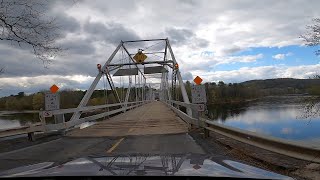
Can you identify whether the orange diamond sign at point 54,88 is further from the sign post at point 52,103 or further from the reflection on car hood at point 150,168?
the reflection on car hood at point 150,168

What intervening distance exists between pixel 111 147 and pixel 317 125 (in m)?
26.2

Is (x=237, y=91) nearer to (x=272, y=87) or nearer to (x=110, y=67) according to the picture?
(x=272, y=87)

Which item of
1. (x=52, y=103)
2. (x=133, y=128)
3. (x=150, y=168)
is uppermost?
(x=52, y=103)

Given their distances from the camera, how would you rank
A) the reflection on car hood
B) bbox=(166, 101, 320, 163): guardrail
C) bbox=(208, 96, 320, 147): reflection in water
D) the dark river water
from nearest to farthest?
1. the reflection on car hood
2. bbox=(166, 101, 320, 163): guardrail
3. bbox=(208, 96, 320, 147): reflection in water
4. the dark river water

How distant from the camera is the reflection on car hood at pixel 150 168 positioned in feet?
11.3

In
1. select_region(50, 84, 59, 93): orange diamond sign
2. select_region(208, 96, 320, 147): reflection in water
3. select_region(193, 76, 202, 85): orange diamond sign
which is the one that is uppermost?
select_region(193, 76, 202, 85): orange diamond sign

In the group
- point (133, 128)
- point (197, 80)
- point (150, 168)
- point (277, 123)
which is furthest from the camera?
point (277, 123)

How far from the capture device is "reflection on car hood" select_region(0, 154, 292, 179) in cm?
345

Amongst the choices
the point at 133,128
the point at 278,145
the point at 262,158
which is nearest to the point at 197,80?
the point at 133,128

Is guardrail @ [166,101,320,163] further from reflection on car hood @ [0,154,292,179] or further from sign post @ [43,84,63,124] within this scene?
sign post @ [43,84,63,124]

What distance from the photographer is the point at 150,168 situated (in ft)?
12.0

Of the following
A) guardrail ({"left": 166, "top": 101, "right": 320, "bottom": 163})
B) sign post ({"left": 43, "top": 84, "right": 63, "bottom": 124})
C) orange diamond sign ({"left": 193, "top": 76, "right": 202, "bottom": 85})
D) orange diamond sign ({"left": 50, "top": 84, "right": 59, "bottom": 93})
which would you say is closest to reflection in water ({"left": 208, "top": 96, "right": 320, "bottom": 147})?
guardrail ({"left": 166, "top": 101, "right": 320, "bottom": 163})

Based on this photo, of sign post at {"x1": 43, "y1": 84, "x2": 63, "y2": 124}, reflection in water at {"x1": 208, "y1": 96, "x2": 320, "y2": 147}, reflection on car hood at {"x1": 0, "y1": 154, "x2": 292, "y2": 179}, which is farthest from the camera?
reflection in water at {"x1": 208, "y1": 96, "x2": 320, "y2": 147}

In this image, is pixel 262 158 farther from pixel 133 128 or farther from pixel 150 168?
pixel 133 128
